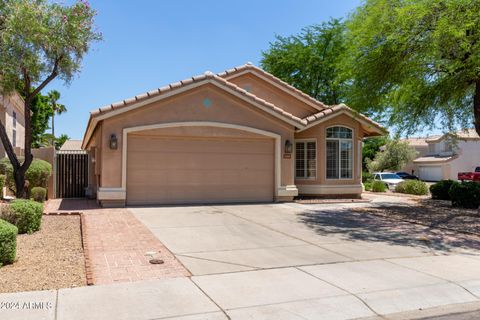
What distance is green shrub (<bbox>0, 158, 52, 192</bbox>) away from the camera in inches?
656

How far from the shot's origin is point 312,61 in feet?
116

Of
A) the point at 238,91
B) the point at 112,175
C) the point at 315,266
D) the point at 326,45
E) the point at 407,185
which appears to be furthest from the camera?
the point at 326,45

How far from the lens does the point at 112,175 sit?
48.7 ft

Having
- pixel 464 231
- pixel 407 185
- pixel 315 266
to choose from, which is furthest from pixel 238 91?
pixel 407 185

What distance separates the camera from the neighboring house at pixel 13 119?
1931 centimetres

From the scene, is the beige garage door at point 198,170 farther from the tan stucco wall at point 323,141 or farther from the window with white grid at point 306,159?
the tan stucco wall at point 323,141

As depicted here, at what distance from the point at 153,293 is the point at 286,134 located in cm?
1202

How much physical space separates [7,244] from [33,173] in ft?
34.3

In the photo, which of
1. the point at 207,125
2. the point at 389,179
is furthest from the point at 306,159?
the point at 389,179

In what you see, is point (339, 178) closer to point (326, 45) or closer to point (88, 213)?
point (88, 213)

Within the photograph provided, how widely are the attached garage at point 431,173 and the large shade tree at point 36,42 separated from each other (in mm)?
47476

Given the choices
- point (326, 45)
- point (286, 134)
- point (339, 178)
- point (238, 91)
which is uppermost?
point (326, 45)

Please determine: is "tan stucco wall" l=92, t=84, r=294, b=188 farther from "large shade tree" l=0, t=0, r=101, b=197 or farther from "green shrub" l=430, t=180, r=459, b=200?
"green shrub" l=430, t=180, r=459, b=200

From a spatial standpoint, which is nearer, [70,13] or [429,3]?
[429,3]
